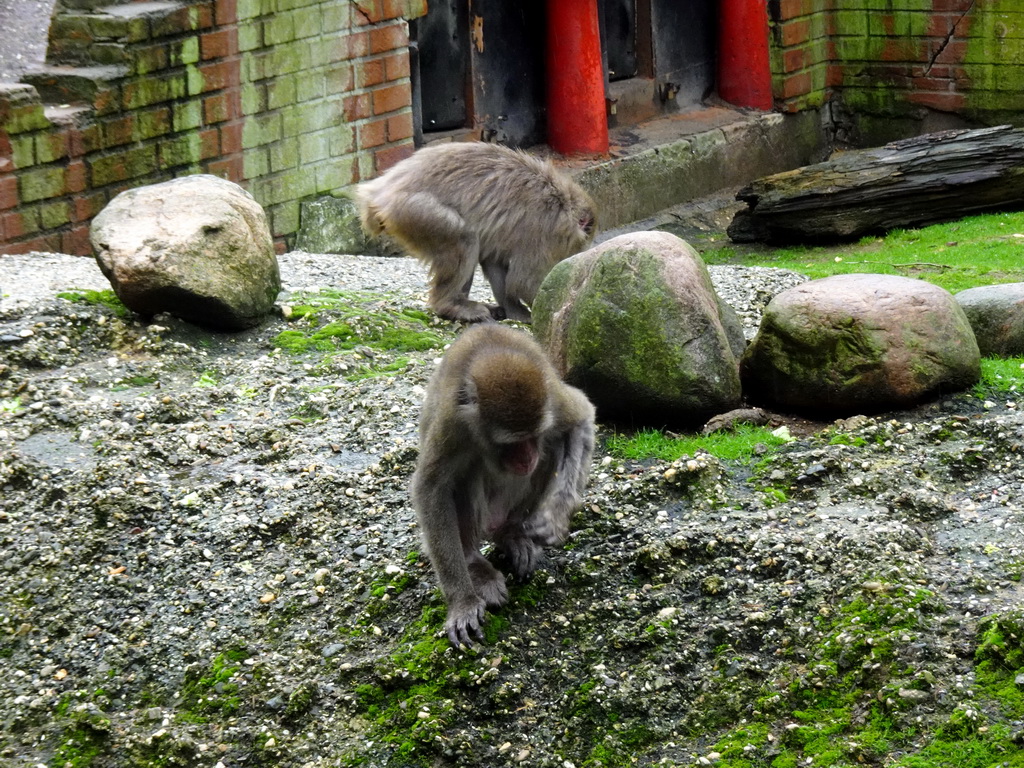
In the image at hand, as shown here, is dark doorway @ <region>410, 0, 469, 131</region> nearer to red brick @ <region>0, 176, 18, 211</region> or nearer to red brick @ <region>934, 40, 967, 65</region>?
red brick @ <region>0, 176, 18, 211</region>

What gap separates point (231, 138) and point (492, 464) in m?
6.65

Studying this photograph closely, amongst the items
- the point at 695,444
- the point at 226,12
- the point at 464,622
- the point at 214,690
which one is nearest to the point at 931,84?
the point at 226,12

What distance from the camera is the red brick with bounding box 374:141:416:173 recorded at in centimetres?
1169

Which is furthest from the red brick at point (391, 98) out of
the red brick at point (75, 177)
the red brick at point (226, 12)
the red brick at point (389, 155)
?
the red brick at point (75, 177)

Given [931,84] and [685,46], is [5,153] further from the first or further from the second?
[931,84]

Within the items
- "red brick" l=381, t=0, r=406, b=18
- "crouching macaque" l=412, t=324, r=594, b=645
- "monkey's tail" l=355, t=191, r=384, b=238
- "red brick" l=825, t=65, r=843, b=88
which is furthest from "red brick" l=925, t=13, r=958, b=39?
"crouching macaque" l=412, t=324, r=594, b=645

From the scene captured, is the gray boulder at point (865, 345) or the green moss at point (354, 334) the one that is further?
the green moss at point (354, 334)

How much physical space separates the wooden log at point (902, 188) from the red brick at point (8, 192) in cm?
735

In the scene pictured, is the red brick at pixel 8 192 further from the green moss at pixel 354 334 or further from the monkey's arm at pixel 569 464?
the monkey's arm at pixel 569 464

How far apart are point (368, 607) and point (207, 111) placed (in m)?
6.25

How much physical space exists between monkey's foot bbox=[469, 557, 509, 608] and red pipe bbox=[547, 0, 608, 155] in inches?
391

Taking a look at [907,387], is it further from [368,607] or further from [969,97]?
[969,97]

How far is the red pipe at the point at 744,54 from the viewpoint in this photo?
16016 mm

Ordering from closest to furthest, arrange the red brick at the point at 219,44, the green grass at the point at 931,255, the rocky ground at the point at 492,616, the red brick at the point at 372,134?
the rocky ground at the point at 492,616
the red brick at the point at 219,44
the green grass at the point at 931,255
the red brick at the point at 372,134
